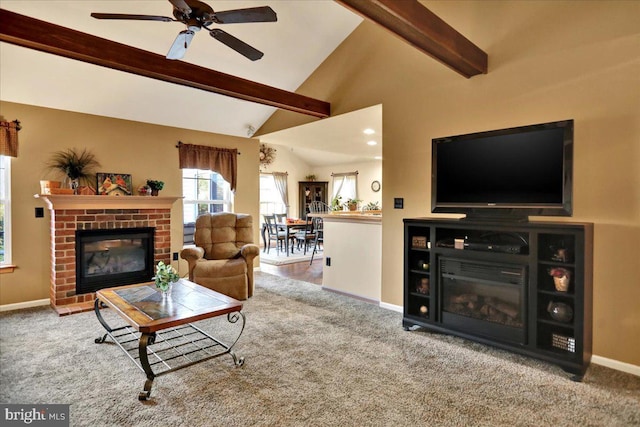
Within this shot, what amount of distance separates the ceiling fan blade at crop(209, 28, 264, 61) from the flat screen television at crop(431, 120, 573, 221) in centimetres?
172

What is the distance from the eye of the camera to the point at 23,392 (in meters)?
2.12

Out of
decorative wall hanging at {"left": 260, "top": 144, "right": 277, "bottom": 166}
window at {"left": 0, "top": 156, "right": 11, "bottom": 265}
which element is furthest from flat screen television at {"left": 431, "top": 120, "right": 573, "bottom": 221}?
decorative wall hanging at {"left": 260, "top": 144, "right": 277, "bottom": 166}

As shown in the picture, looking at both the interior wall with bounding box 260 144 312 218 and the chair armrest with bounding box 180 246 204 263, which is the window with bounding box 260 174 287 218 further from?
the chair armrest with bounding box 180 246 204 263

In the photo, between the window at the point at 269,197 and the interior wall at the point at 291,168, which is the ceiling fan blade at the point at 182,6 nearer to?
the window at the point at 269,197

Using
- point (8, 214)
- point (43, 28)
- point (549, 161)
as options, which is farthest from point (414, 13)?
point (8, 214)

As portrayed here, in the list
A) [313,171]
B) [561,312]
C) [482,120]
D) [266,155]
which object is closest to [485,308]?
[561,312]

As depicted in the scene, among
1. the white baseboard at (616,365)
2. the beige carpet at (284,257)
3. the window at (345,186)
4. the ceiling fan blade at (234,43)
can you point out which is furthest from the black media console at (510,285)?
the window at (345,186)

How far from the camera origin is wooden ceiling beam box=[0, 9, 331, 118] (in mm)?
2482

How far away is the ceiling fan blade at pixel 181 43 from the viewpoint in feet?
7.73

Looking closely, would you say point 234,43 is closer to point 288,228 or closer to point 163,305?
point 163,305

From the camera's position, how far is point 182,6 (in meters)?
2.07

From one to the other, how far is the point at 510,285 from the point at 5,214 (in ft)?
16.9

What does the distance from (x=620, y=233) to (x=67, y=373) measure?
3.96m

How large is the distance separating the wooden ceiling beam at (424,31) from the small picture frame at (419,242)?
1.49m
